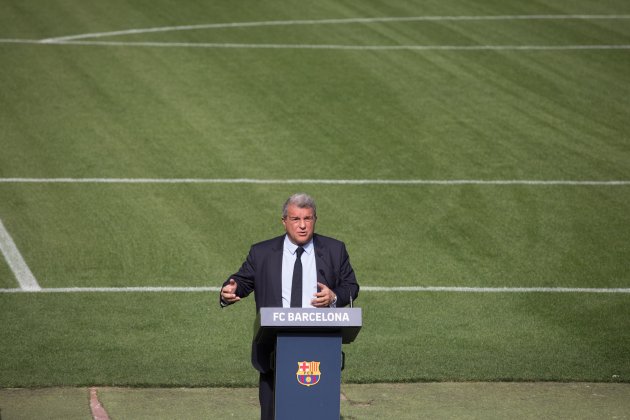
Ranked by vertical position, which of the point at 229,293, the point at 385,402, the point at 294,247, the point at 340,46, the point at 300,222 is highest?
the point at 300,222

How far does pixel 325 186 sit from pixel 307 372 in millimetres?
9794

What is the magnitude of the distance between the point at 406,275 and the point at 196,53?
9518mm

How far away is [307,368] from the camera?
755 centimetres

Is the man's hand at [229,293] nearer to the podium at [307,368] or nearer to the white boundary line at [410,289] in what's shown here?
the podium at [307,368]

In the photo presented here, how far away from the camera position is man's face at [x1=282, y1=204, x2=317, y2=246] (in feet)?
26.6

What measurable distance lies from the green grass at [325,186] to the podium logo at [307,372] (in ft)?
12.6

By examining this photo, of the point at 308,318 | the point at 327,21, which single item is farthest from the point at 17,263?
the point at 327,21

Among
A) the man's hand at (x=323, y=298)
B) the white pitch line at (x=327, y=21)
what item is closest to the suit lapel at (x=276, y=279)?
the man's hand at (x=323, y=298)

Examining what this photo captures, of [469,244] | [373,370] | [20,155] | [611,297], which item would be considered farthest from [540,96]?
[373,370]

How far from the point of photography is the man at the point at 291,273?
26.6ft

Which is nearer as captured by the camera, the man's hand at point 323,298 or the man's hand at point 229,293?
the man's hand at point 323,298

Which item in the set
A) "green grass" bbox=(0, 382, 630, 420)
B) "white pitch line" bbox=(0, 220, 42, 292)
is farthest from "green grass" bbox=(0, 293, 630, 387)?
"white pitch line" bbox=(0, 220, 42, 292)

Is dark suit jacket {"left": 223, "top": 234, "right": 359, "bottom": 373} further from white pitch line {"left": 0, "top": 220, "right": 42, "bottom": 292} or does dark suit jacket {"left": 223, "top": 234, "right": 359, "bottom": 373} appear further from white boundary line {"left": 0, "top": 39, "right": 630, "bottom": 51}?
white boundary line {"left": 0, "top": 39, "right": 630, "bottom": 51}

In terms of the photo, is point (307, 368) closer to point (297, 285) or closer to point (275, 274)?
point (297, 285)
